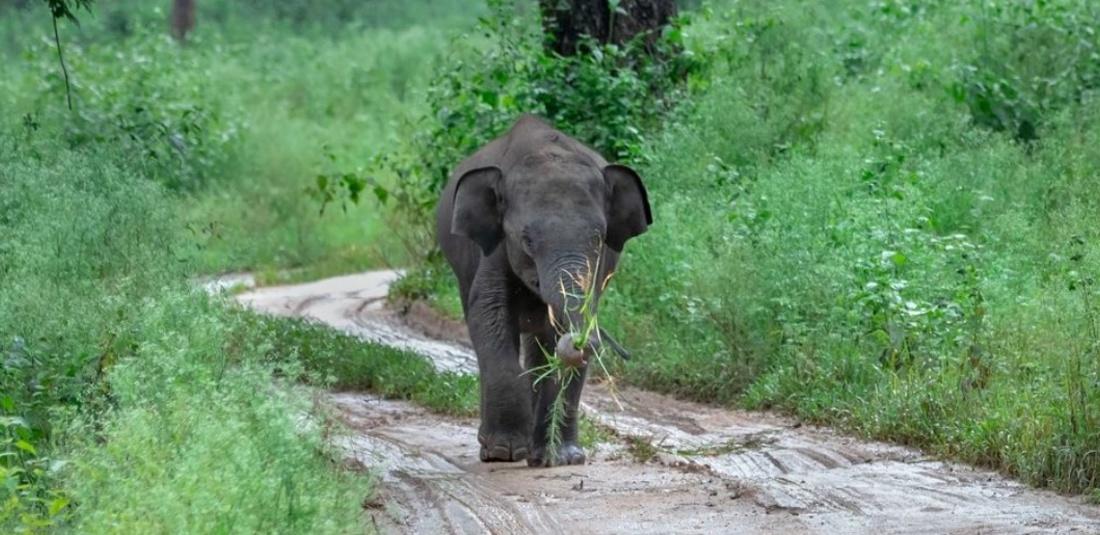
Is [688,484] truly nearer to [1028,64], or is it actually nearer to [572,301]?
[572,301]

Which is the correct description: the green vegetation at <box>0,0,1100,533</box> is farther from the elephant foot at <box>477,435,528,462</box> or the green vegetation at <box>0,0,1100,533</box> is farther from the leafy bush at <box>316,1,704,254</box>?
the elephant foot at <box>477,435,528,462</box>

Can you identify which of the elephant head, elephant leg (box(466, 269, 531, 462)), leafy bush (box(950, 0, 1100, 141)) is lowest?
elephant leg (box(466, 269, 531, 462))

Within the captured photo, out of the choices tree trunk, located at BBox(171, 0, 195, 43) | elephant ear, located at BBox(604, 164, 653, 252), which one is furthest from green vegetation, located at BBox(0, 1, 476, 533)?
tree trunk, located at BBox(171, 0, 195, 43)

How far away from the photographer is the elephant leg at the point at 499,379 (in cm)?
1020

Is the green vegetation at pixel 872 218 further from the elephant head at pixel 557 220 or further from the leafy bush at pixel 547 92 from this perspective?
the elephant head at pixel 557 220

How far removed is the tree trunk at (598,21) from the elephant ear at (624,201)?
5.93 meters

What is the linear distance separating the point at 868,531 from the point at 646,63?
28.7ft

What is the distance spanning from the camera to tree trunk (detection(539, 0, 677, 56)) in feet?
54.2

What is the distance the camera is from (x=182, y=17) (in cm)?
3891

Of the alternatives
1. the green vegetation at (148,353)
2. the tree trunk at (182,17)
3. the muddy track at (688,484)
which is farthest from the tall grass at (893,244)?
the tree trunk at (182,17)

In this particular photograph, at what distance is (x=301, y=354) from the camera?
13719mm

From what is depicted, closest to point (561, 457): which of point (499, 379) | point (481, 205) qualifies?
point (499, 379)

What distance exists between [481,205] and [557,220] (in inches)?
26.3

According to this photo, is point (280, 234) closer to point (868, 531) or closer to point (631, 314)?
point (631, 314)
